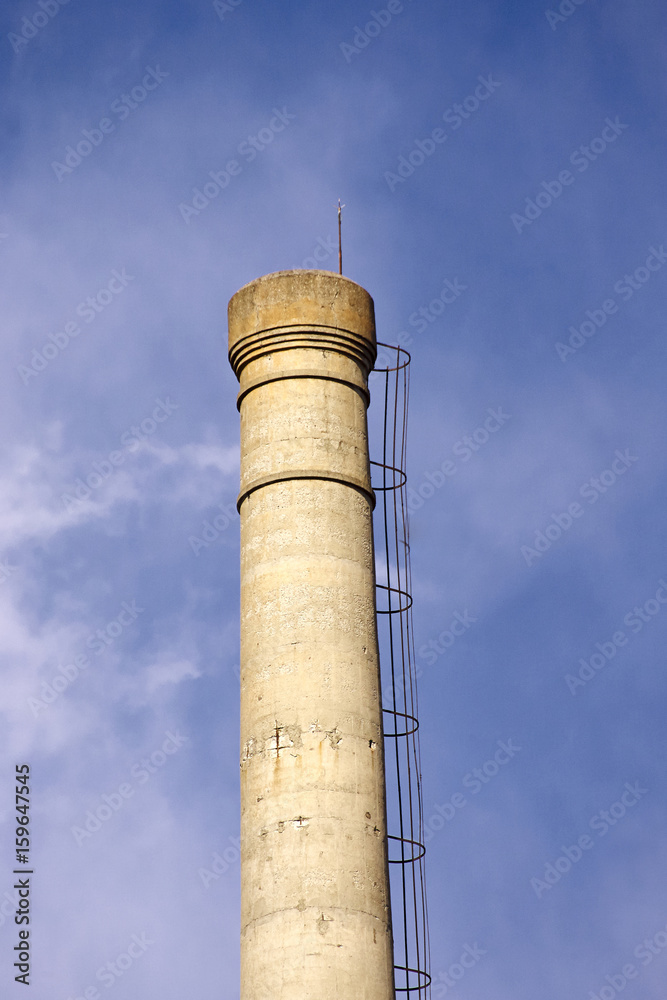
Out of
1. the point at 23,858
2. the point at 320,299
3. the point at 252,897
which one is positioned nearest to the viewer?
the point at 252,897

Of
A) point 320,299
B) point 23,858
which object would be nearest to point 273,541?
point 320,299

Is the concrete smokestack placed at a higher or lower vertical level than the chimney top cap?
lower

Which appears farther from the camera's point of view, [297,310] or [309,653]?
[297,310]

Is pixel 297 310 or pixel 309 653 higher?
pixel 297 310

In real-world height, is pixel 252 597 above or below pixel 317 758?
above

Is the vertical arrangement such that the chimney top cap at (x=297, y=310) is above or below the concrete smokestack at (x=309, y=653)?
above

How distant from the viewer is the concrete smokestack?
1881cm

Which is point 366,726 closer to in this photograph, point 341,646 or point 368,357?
point 341,646

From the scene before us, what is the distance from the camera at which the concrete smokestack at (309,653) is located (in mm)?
18812

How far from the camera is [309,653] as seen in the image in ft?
65.7

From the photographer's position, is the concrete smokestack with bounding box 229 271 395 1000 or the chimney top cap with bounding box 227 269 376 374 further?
the chimney top cap with bounding box 227 269 376 374

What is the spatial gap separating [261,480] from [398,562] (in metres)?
2.84

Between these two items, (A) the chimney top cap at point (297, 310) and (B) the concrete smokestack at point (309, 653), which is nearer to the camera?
(B) the concrete smokestack at point (309, 653)

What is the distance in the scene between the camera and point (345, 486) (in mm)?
21297
